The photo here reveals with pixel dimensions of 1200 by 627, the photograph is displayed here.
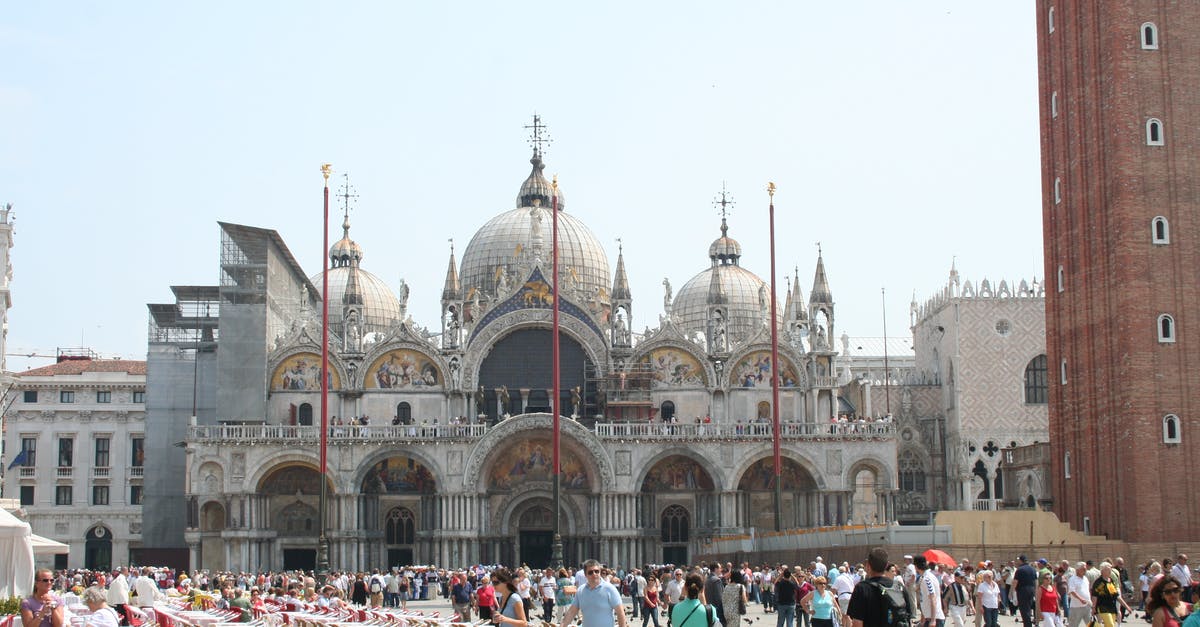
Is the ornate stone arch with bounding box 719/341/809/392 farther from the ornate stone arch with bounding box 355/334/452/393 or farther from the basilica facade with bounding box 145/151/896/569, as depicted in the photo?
the ornate stone arch with bounding box 355/334/452/393

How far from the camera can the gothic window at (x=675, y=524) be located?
220ft

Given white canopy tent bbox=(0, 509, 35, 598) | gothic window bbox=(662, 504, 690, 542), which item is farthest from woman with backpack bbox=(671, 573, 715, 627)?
gothic window bbox=(662, 504, 690, 542)

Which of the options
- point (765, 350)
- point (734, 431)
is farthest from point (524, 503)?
point (765, 350)

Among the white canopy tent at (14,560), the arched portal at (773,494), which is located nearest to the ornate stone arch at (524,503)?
the arched portal at (773,494)

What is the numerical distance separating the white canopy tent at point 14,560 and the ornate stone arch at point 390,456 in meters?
36.6

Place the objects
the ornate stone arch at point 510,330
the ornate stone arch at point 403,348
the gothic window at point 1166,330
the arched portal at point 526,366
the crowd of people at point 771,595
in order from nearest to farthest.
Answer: the crowd of people at point 771,595 < the gothic window at point 1166,330 < the ornate stone arch at point 510,330 < the ornate stone arch at point 403,348 < the arched portal at point 526,366

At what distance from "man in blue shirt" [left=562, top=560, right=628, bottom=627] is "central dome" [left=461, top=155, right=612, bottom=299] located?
5815 centimetres

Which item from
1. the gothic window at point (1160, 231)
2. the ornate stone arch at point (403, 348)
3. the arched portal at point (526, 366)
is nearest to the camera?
the gothic window at point (1160, 231)

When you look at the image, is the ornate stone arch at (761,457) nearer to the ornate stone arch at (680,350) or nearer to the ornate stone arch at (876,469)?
the ornate stone arch at (876,469)

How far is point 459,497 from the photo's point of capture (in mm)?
64500

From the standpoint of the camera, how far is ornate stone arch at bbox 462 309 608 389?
223ft

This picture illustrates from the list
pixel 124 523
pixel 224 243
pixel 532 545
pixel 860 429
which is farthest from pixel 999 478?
pixel 124 523

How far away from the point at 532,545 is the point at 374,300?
82.7 ft

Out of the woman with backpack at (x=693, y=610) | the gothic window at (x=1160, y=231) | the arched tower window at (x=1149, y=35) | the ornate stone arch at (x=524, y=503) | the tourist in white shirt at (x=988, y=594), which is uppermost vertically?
the arched tower window at (x=1149, y=35)
